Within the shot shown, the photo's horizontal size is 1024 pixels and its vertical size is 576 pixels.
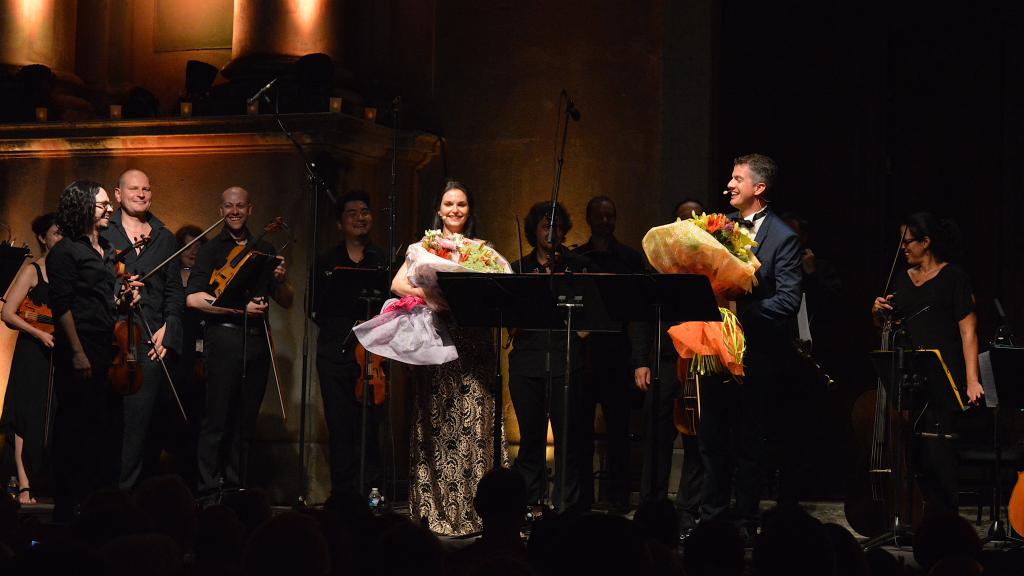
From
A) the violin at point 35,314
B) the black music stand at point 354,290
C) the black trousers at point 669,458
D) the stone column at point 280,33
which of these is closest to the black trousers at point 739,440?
the black trousers at point 669,458

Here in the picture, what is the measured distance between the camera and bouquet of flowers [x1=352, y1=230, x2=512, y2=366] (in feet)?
24.7

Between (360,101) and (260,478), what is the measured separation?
278 centimetres

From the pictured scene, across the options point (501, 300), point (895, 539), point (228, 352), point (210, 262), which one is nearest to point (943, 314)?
point (895, 539)

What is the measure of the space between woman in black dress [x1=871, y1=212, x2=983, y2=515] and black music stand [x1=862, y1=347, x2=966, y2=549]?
0.30m

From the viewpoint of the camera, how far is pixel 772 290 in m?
6.98

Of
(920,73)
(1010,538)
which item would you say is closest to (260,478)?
(1010,538)

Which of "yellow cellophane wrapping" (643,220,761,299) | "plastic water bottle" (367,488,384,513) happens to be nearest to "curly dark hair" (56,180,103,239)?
"plastic water bottle" (367,488,384,513)

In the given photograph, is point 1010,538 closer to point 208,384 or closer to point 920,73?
point 920,73

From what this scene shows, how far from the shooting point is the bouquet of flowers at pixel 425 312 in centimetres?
752

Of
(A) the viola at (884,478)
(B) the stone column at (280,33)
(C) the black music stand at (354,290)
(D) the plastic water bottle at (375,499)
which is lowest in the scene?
(D) the plastic water bottle at (375,499)

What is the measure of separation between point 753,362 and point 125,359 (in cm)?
347

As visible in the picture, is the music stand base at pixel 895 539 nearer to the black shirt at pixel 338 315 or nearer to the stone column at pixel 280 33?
the black shirt at pixel 338 315

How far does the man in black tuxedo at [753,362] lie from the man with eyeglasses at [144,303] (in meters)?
3.48

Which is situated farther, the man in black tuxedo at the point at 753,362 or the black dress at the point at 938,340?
the black dress at the point at 938,340
